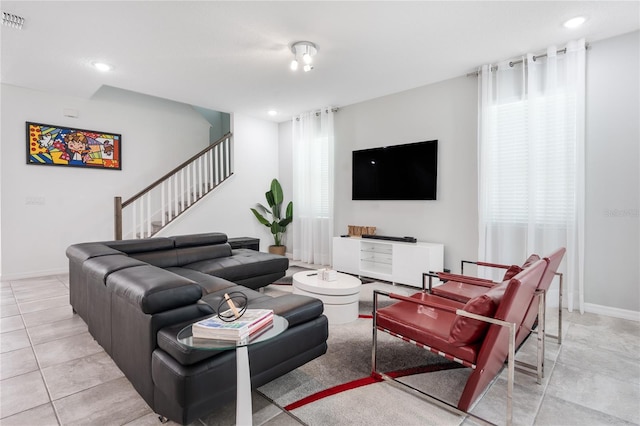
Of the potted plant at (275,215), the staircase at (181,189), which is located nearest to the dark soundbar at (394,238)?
the potted plant at (275,215)

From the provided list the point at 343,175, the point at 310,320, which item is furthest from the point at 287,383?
the point at 343,175

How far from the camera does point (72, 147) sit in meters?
5.09

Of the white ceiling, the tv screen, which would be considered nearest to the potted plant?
the tv screen

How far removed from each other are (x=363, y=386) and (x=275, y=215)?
193 inches

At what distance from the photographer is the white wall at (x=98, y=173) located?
466 centimetres

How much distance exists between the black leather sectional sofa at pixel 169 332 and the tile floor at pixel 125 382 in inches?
7.0

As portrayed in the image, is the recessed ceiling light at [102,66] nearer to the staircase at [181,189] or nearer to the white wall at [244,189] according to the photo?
the staircase at [181,189]

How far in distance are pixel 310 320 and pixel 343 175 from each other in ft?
12.7

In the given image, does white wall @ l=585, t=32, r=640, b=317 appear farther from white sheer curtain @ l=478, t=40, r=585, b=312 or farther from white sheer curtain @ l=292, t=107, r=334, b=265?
white sheer curtain @ l=292, t=107, r=334, b=265

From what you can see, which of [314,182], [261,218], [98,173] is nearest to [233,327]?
[314,182]

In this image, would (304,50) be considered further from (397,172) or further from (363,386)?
(363,386)

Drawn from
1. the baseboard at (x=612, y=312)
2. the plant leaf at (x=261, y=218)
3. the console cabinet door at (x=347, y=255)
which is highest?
the plant leaf at (x=261, y=218)

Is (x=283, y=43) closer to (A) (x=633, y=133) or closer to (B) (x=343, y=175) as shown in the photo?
(B) (x=343, y=175)

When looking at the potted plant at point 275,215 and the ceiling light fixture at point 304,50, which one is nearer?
the ceiling light fixture at point 304,50
